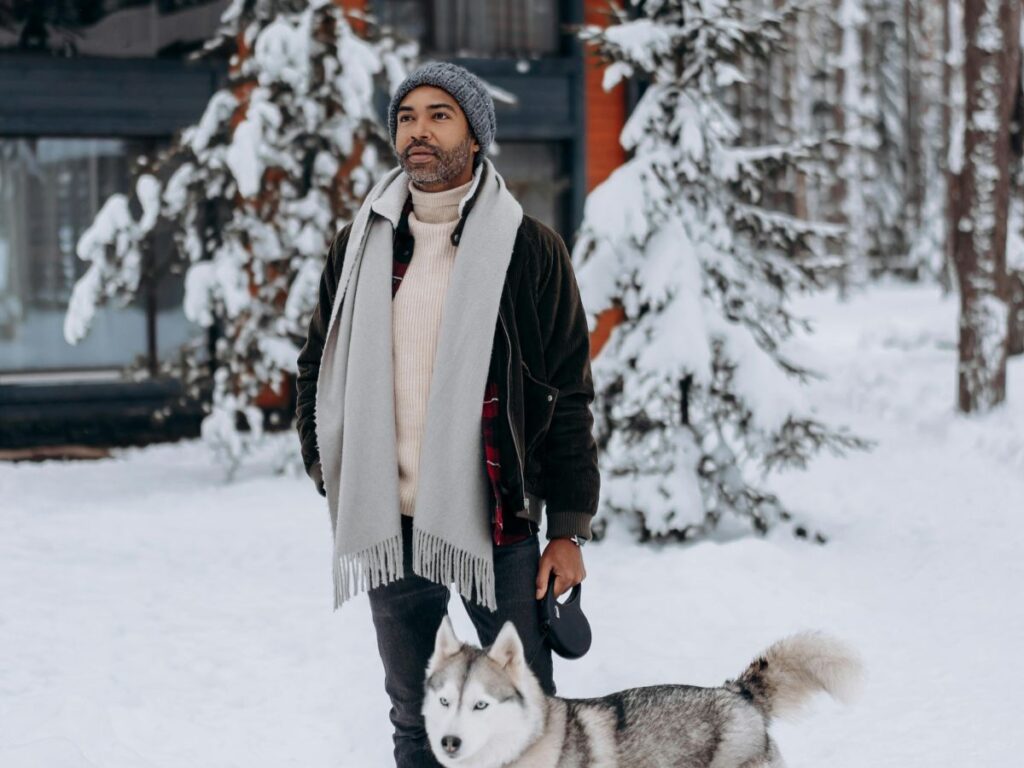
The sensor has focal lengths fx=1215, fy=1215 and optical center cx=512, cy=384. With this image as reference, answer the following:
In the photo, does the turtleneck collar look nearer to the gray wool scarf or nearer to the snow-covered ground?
the gray wool scarf

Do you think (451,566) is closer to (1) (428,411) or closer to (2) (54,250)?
(1) (428,411)

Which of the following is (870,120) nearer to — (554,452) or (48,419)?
(48,419)

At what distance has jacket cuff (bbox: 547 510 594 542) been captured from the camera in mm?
3438

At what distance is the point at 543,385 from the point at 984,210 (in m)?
11.8

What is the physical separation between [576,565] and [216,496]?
312 inches

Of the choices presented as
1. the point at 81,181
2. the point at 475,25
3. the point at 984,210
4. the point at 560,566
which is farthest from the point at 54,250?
the point at 560,566

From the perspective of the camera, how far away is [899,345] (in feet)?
72.9

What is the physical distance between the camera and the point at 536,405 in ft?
11.2

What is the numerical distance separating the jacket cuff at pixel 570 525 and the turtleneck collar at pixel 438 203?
0.90m

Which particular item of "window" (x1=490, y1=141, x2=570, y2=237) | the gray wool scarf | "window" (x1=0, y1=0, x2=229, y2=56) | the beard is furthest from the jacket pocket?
"window" (x1=490, y1=141, x2=570, y2=237)

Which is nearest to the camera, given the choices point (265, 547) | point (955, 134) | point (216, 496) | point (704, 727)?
point (704, 727)

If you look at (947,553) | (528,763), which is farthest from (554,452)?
(947,553)

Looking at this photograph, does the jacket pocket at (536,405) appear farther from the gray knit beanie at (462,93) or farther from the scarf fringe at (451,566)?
the gray knit beanie at (462,93)

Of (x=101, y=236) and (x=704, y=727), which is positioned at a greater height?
(x=101, y=236)
